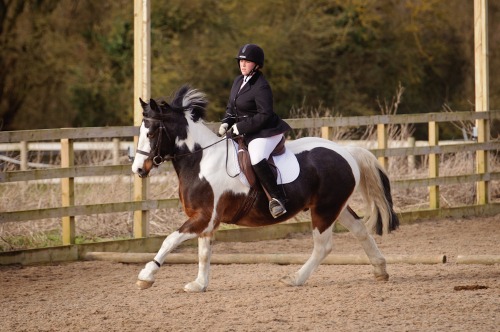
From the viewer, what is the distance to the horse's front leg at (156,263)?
7852 mm

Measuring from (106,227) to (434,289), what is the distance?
486 cm

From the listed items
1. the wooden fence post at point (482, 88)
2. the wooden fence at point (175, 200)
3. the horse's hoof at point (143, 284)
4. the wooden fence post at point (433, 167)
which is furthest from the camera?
the wooden fence post at point (482, 88)

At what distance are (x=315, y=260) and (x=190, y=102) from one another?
1.75 m

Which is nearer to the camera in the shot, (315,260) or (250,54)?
(250,54)

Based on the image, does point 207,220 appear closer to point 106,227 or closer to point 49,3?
point 106,227

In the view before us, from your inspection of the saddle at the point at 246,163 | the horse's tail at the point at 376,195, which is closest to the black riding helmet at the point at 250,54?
the saddle at the point at 246,163

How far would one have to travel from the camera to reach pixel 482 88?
48.8 feet

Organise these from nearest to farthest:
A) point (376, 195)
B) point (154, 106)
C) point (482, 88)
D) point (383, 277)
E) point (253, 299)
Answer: point (253, 299) → point (154, 106) → point (383, 277) → point (376, 195) → point (482, 88)

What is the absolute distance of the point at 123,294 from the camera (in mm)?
8344

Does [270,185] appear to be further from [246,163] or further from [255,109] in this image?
[255,109]

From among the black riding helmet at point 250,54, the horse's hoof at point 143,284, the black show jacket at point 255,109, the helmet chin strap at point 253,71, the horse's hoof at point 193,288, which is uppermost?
the black riding helmet at point 250,54

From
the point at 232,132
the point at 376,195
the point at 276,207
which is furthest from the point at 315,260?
the point at 232,132

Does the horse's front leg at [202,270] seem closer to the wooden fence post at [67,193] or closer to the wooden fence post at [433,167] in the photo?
the wooden fence post at [67,193]

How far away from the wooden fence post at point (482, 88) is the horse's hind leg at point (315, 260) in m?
6.58
